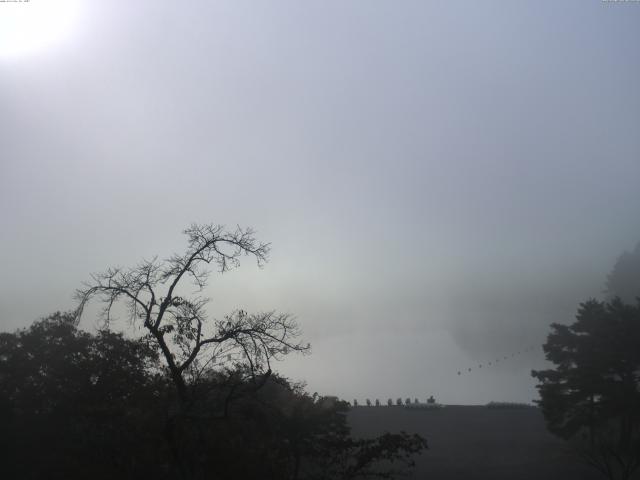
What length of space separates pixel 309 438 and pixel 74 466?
7152 mm

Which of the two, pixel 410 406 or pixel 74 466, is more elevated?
pixel 410 406

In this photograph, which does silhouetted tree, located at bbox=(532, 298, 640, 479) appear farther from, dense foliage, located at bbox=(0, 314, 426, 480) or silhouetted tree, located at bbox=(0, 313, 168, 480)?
silhouetted tree, located at bbox=(0, 313, 168, 480)

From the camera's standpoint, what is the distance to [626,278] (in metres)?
92.2

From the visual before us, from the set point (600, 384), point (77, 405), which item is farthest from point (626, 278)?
point (77, 405)

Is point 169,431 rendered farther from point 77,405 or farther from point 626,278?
point 626,278

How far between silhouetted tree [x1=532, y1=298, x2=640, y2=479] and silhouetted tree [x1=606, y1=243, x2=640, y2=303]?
46.5 meters

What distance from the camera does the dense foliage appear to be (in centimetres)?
1357

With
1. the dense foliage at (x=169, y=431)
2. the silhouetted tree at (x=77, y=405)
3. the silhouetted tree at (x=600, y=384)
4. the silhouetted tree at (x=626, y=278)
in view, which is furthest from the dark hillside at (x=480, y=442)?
the silhouetted tree at (x=626, y=278)

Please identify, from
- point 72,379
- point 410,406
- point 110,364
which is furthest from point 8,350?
point 410,406

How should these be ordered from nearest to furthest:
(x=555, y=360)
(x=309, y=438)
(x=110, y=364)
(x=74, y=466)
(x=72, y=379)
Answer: (x=74, y=466) → (x=309, y=438) → (x=110, y=364) → (x=72, y=379) → (x=555, y=360)

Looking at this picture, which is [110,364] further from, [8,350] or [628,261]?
[628,261]

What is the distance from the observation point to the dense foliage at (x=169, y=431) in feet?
44.5

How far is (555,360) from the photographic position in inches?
1825

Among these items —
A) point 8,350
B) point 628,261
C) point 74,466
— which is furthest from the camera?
point 628,261
